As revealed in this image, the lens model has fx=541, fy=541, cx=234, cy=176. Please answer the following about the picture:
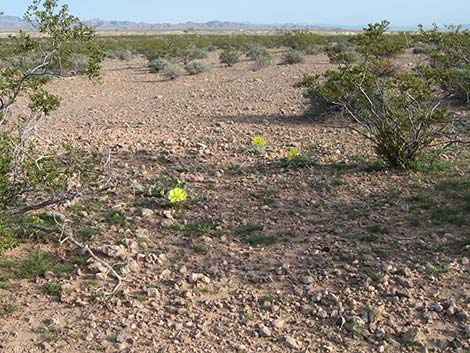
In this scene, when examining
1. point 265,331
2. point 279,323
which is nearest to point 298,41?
point 279,323

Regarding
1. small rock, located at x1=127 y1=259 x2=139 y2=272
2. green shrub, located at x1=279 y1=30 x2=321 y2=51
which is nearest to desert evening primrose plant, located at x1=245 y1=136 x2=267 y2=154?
small rock, located at x1=127 y1=259 x2=139 y2=272

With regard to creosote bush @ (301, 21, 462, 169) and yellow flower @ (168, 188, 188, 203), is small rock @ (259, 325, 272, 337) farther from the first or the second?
creosote bush @ (301, 21, 462, 169)

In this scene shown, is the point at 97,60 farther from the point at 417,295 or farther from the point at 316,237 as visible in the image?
the point at 417,295

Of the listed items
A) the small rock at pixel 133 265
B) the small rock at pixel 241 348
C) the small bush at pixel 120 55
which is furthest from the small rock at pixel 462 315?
the small bush at pixel 120 55

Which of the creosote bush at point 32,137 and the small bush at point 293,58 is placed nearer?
the creosote bush at point 32,137

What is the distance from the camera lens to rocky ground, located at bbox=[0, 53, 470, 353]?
12.2 ft

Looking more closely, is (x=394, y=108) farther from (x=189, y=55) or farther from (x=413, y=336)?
(x=189, y=55)

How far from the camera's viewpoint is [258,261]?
15.6 feet

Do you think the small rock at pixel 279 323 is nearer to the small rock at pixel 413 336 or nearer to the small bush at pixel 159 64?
the small rock at pixel 413 336

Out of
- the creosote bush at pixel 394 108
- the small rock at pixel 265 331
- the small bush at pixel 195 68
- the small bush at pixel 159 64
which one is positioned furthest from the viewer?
the small bush at pixel 159 64

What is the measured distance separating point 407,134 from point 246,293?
3864 mm

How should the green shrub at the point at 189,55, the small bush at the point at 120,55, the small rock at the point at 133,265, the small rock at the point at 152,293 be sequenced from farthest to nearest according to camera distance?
the small bush at the point at 120,55
the green shrub at the point at 189,55
the small rock at the point at 133,265
the small rock at the point at 152,293

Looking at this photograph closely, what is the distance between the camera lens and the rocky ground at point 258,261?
12.2 ft

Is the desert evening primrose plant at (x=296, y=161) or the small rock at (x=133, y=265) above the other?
the desert evening primrose plant at (x=296, y=161)
